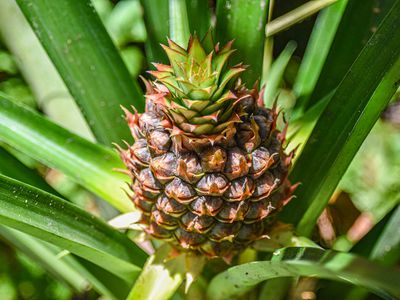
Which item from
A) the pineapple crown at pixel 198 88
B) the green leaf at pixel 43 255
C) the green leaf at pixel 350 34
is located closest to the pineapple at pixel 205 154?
the pineapple crown at pixel 198 88

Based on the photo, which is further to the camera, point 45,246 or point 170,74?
point 45,246

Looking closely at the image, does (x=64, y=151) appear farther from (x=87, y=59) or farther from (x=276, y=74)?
(x=276, y=74)

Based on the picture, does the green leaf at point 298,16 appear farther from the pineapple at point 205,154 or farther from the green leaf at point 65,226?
the green leaf at point 65,226

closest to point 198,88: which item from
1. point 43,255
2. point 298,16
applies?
point 298,16

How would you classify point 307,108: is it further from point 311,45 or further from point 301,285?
point 301,285

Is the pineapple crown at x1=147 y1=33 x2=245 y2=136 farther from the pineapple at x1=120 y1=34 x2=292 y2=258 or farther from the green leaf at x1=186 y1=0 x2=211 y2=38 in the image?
the green leaf at x1=186 y1=0 x2=211 y2=38

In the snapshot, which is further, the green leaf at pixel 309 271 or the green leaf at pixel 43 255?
the green leaf at pixel 43 255

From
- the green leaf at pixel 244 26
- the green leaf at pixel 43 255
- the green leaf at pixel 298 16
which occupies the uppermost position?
the green leaf at pixel 244 26

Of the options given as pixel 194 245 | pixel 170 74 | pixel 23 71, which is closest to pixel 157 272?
pixel 194 245
